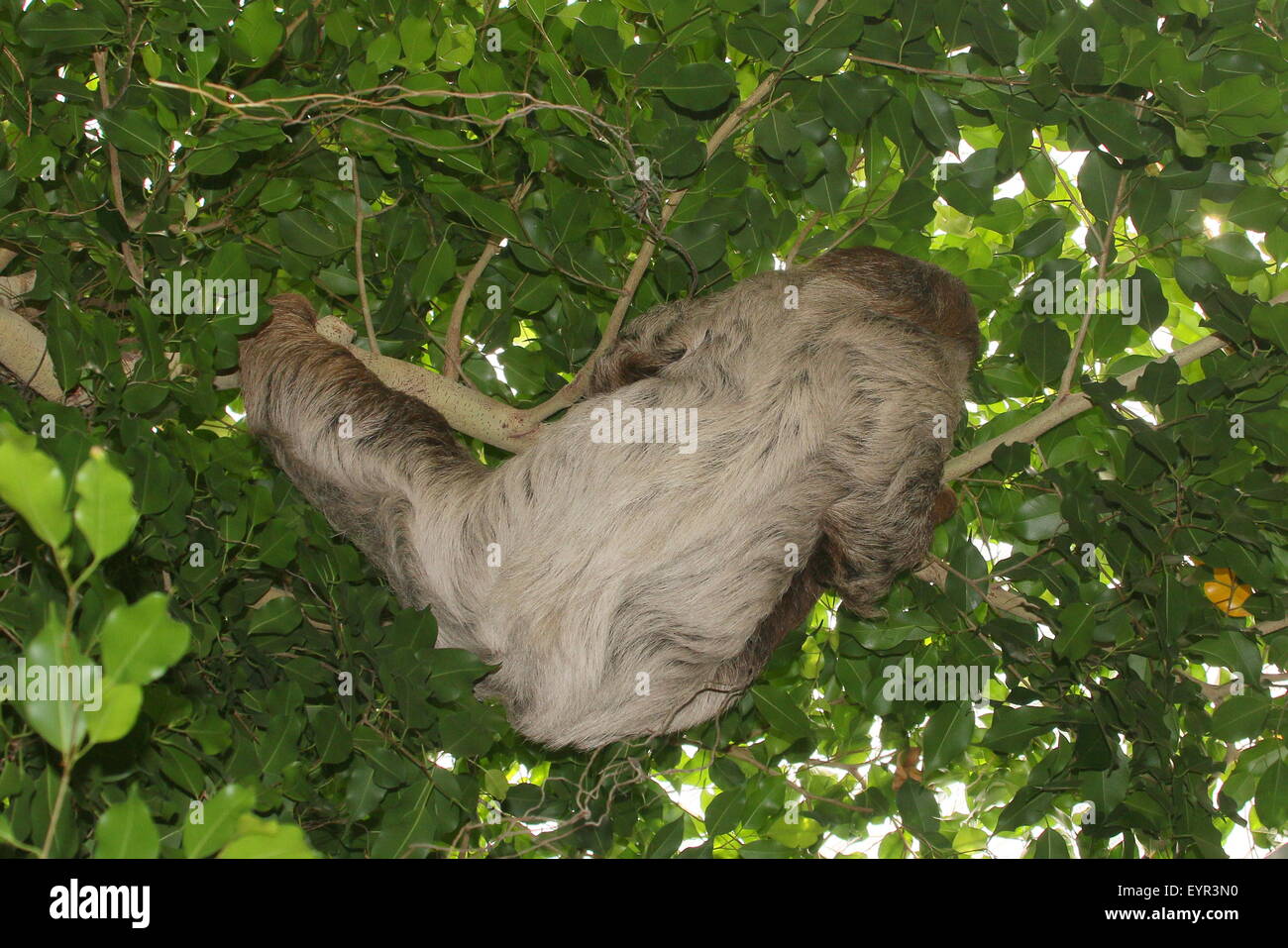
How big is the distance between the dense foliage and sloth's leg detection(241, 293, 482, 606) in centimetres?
19

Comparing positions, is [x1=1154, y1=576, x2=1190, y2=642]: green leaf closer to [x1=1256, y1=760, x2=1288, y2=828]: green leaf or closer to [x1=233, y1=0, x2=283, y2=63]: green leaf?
[x1=1256, y1=760, x2=1288, y2=828]: green leaf

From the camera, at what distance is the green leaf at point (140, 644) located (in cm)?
137

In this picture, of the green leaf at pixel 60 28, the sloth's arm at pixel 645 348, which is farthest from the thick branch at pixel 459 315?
the green leaf at pixel 60 28

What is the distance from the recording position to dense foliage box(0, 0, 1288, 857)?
3227mm

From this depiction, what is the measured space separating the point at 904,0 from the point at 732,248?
1097 mm

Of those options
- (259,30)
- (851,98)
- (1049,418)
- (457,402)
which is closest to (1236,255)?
(1049,418)

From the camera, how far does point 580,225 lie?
3756 millimetres

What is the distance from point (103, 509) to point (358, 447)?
8.46 feet

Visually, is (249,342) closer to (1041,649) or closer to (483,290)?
(483,290)

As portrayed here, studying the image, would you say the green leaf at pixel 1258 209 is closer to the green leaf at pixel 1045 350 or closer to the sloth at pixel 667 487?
the green leaf at pixel 1045 350

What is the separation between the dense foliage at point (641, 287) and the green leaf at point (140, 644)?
1548 millimetres

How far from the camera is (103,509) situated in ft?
4.47

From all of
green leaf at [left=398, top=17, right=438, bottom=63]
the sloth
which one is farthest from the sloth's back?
green leaf at [left=398, top=17, right=438, bottom=63]
